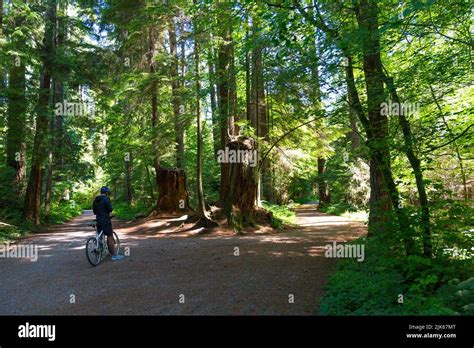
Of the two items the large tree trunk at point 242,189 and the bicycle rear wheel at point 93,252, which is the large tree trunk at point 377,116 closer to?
the bicycle rear wheel at point 93,252

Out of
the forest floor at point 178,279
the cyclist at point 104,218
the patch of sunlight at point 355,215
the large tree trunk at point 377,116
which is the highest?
the large tree trunk at point 377,116

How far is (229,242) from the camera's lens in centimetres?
1090

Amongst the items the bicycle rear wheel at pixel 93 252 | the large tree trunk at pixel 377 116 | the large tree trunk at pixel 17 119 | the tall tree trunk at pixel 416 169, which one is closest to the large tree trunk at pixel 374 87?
the large tree trunk at pixel 377 116

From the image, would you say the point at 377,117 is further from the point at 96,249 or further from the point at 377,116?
the point at 96,249

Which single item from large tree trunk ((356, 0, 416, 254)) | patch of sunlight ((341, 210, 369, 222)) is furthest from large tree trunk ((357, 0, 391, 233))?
patch of sunlight ((341, 210, 369, 222))

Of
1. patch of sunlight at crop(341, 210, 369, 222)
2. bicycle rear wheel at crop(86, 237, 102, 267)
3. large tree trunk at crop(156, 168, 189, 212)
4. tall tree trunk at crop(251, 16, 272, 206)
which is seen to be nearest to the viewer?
bicycle rear wheel at crop(86, 237, 102, 267)

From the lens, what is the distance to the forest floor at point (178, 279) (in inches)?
209

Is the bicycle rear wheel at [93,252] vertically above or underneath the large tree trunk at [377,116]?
underneath

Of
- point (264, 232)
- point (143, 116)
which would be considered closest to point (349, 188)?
point (264, 232)

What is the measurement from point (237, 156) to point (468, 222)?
9.21m

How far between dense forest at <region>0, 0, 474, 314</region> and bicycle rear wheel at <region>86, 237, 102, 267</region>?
5.56m

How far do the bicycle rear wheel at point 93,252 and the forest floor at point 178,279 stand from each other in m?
0.26

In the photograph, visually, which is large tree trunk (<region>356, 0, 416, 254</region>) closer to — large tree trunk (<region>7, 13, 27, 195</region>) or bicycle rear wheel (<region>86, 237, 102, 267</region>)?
bicycle rear wheel (<region>86, 237, 102, 267</region>)

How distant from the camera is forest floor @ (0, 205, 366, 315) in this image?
5305mm
